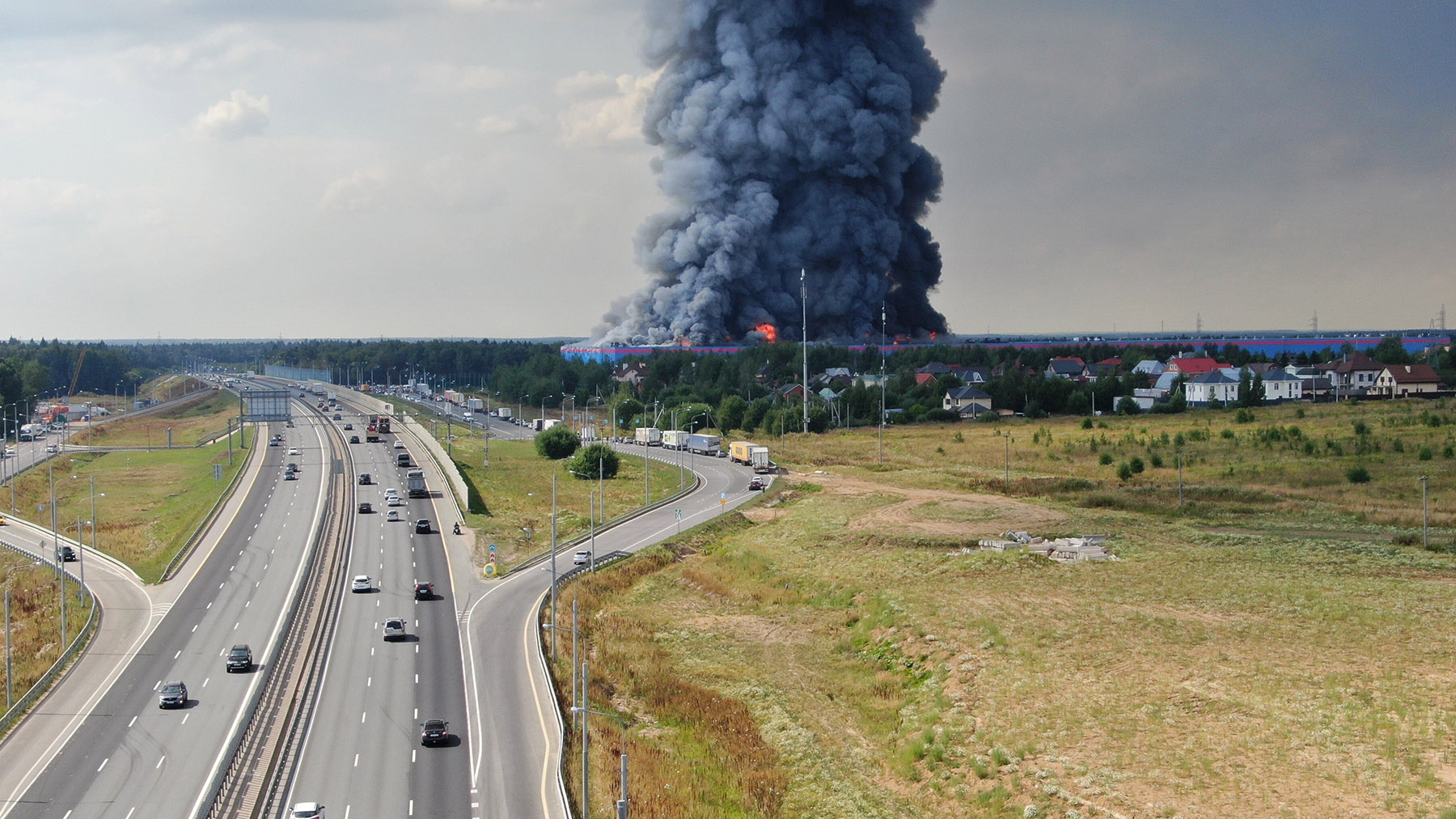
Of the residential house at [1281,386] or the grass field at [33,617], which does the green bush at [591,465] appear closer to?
the grass field at [33,617]

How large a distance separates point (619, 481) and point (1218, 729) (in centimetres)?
6920

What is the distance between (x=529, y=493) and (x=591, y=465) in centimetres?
916

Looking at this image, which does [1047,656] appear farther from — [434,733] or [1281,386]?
[1281,386]

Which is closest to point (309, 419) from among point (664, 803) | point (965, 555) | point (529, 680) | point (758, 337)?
point (758, 337)

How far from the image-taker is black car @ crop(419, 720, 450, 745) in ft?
127

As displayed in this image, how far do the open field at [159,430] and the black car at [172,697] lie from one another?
10746cm

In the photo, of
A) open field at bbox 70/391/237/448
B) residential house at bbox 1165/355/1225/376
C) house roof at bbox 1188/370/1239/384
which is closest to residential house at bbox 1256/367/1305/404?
house roof at bbox 1188/370/1239/384

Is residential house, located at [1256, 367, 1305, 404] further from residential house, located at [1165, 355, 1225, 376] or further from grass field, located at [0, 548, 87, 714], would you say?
grass field, located at [0, 548, 87, 714]

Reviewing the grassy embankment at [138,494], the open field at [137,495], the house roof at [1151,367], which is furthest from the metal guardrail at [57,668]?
the house roof at [1151,367]

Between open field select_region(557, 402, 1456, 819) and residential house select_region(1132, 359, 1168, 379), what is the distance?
79.2 metres

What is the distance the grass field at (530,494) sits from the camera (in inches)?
2958

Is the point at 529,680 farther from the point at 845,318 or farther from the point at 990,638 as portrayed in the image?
the point at 845,318

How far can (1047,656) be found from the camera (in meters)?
49.3

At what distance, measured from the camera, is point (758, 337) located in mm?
194500
